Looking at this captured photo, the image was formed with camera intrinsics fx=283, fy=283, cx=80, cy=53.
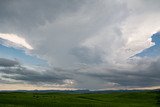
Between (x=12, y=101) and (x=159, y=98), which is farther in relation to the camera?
(x=159, y=98)

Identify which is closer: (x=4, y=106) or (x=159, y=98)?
(x=4, y=106)

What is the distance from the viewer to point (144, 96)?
183 metres

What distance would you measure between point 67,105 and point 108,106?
17.1 meters

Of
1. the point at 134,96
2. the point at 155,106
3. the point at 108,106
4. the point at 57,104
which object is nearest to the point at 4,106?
the point at 57,104

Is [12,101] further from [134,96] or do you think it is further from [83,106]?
[134,96]

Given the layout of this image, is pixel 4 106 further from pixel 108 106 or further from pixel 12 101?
pixel 108 106

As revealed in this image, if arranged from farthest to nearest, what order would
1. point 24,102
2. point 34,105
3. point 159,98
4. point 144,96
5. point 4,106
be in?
point 144,96 < point 159,98 < point 24,102 < point 34,105 < point 4,106

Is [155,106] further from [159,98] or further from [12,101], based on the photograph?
[12,101]

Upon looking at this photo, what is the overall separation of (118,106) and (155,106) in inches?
745

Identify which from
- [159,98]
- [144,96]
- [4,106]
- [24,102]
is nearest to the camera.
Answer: [4,106]

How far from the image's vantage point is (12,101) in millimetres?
127625

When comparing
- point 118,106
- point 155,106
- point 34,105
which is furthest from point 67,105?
point 155,106

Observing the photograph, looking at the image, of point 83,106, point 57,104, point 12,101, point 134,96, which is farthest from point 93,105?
point 134,96

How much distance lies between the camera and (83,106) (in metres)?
116
